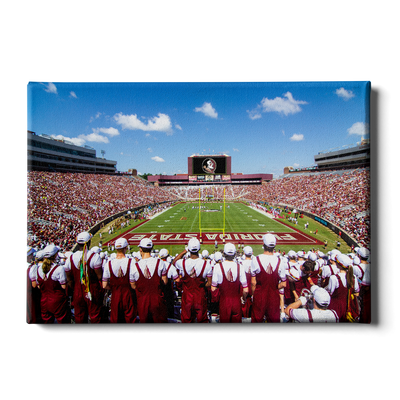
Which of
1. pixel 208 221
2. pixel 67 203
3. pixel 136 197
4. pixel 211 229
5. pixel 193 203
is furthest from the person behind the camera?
pixel 136 197

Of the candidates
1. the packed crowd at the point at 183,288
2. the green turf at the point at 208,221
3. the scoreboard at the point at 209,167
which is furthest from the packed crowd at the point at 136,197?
the packed crowd at the point at 183,288

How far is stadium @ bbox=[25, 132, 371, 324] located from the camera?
3842 millimetres

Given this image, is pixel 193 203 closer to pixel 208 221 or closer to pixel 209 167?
pixel 208 221

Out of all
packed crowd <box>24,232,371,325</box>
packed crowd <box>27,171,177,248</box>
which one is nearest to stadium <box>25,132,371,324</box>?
packed crowd <box>27,171,177,248</box>

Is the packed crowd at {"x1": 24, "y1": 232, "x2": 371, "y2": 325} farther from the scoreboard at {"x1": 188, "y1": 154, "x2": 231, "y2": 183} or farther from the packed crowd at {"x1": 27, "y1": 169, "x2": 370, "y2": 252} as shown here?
the scoreboard at {"x1": 188, "y1": 154, "x2": 231, "y2": 183}

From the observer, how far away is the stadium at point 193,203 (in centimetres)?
384

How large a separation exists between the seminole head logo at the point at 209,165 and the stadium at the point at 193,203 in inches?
1.1

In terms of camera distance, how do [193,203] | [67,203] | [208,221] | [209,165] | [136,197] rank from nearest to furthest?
[67,203]
[209,165]
[208,221]
[193,203]
[136,197]

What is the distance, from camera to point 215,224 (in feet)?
17.1

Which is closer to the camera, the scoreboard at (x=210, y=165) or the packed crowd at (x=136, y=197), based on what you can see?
the packed crowd at (x=136, y=197)

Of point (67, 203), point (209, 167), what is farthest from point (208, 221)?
point (67, 203)

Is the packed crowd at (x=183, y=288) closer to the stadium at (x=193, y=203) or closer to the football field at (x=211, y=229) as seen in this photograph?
the stadium at (x=193, y=203)

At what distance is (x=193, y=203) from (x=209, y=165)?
62.9 inches

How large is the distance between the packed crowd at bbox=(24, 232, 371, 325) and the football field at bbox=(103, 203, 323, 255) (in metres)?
1.76
